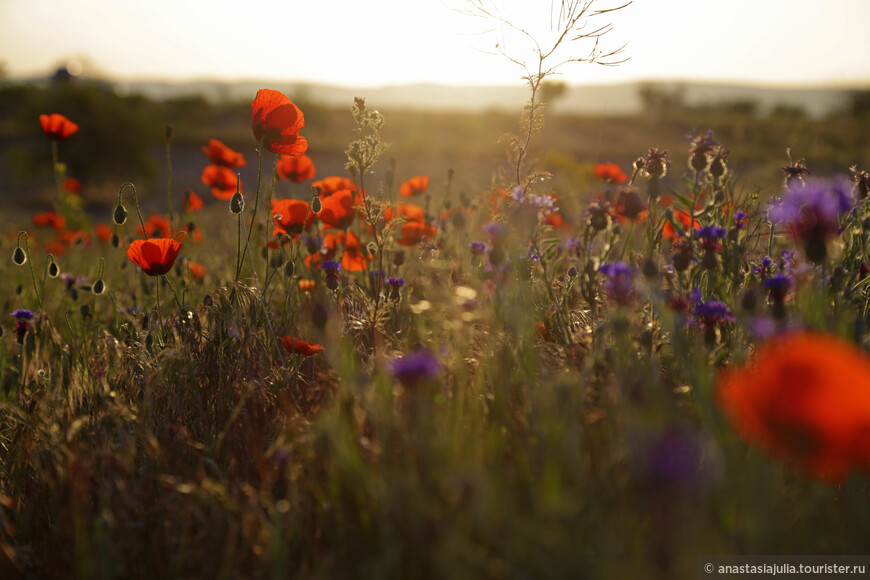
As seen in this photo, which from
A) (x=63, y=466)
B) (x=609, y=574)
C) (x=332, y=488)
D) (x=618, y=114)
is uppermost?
(x=618, y=114)

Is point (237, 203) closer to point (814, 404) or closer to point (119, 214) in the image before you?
point (119, 214)

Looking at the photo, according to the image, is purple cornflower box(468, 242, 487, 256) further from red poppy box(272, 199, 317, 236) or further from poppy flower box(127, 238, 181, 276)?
poppy flower box(127, 238, 181, 276)

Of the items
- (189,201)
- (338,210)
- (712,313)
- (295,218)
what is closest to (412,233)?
(338,210)

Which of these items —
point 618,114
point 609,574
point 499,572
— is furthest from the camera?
point 618,114

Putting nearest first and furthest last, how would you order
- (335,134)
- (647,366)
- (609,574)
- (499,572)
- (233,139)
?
1. (609,574)
2. (499,572)
3. (647,366)
4. (233,139)
5. (335,134)

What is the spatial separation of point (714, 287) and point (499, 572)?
132 centimetres

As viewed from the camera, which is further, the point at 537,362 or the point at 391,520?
the point at 537,362

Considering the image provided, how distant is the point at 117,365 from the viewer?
5.90 feet

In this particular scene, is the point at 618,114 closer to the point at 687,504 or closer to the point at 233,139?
the point at 233,139

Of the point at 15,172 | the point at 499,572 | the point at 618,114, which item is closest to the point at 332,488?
the point at 499,572

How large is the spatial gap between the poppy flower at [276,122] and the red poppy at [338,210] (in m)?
0.37

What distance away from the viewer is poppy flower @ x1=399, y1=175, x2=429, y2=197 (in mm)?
3291

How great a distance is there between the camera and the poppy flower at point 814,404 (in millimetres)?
709

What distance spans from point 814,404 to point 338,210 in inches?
78.3
